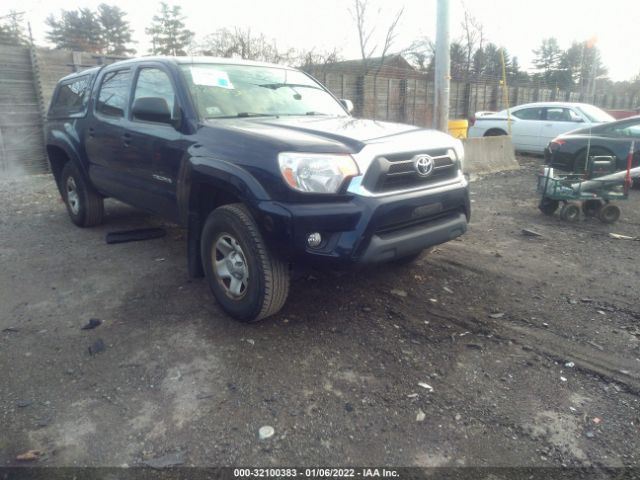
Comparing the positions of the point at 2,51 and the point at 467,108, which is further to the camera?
the point at 467,108

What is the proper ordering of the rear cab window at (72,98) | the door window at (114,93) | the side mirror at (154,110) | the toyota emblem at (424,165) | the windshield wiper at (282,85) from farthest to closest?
1. the rear cab window at (72,98)
2. the door window at (114,93)
3. the windshield wiper at (282,85)
4. the side mirror at (154,110)
5. the toyota emblem at (424,165)

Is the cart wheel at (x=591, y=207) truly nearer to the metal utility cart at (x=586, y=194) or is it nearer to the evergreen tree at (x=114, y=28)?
the metal utility cart at (x=586, y=194)

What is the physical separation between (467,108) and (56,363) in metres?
19.8

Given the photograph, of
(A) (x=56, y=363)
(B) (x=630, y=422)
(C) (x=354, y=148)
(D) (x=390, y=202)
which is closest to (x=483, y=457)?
(B) (x=630, y=422)

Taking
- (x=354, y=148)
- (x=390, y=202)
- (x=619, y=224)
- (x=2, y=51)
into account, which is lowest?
(x=619, y=224)

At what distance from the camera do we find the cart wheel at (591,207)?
6301 mm

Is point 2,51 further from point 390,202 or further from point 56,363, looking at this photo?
point 390,202

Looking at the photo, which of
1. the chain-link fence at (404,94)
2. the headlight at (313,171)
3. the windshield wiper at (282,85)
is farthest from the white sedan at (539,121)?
the headlight at (313,171)

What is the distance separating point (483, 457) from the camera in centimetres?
224

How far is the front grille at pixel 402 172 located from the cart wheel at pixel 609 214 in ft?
12.0

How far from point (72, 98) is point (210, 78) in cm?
283

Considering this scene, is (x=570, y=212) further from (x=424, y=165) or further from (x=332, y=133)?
(x=332, y=133)

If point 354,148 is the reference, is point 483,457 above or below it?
below

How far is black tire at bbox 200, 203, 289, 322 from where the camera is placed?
3.13 meters
